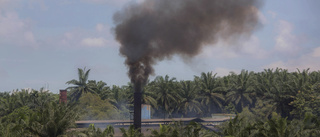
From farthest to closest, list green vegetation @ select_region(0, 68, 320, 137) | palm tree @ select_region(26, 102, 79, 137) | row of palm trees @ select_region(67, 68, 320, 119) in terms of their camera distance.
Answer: row of palm trees @ select_region(67, 68, 320, 119) → green vegetation @ select_region(0, 68, 320, 137) → palm tree @ select_region(26, 102, 79, 137)

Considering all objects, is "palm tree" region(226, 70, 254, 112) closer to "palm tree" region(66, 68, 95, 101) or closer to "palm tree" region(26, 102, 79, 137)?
"palm tree" region(66, 68, 95, 101)

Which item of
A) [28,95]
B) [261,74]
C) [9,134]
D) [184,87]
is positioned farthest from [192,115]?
[9,134]

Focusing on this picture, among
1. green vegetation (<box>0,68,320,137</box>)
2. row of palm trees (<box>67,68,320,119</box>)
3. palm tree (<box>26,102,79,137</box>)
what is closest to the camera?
palm tree (<box>26,102,79,137</box>)

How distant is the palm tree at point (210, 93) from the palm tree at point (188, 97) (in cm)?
105

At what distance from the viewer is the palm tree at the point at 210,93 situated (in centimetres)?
4956

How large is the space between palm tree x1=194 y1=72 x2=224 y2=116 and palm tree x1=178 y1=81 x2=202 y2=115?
1.05m

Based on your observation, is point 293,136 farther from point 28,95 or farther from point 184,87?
point 28,95

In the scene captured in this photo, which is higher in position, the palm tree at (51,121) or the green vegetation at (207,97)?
the green vegetation at (207,97)

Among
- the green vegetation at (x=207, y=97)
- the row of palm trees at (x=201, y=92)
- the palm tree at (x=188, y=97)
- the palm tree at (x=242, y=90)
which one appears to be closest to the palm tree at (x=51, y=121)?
the green vegetation at (x=207, y=97)

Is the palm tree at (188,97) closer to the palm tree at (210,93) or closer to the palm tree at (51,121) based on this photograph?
the palm tree at (210,93)

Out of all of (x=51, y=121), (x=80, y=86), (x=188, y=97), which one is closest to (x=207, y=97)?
(x=188, y=97)

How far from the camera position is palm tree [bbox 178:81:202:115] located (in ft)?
164

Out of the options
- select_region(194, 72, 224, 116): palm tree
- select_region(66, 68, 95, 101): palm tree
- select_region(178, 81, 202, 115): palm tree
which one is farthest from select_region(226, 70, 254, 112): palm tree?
select_region(66, 68, 95, 101): palm tree

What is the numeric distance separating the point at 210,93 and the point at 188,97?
3469 mm
